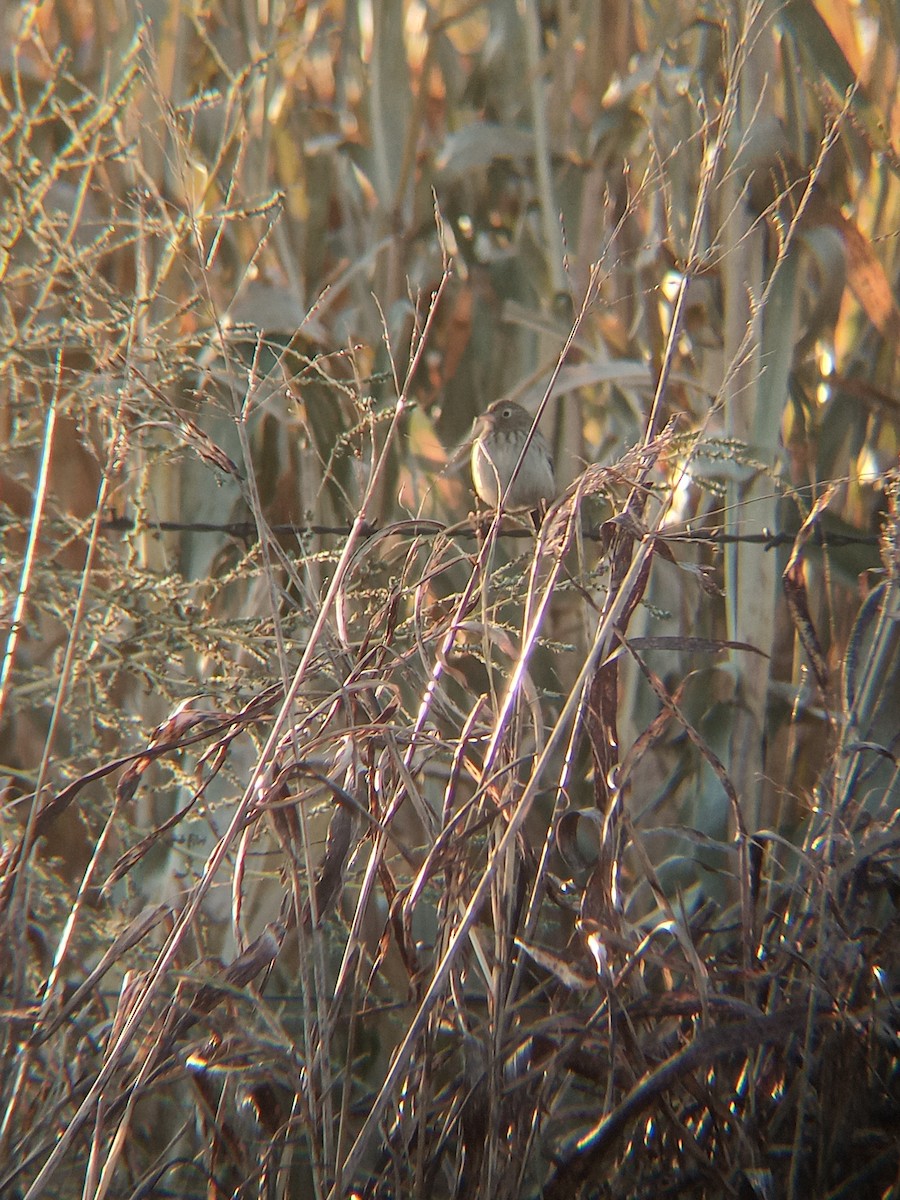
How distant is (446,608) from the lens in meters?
1.13

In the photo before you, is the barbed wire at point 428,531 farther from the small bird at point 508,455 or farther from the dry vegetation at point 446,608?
the small bird at point 508,455

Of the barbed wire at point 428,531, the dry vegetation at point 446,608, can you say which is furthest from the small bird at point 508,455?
the barbed wire at point 428,531

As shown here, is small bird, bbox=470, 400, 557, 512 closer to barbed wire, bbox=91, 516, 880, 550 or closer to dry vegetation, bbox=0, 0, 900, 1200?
dry vegetation, bbox=0, 0, 900, 1200

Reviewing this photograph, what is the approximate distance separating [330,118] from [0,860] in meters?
2.21

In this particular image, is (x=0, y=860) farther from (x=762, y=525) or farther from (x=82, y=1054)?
(x=762, y=525)

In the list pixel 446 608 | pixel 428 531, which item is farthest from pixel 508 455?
pixel 446 608

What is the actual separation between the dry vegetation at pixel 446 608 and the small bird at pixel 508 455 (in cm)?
6

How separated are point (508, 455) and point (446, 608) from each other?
1.31 meters

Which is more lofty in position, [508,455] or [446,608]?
[508,455]

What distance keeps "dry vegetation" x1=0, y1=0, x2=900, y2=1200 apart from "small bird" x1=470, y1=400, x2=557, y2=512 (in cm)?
6

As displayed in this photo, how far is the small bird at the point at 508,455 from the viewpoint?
2287mm

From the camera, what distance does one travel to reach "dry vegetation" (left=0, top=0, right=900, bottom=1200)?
78 cm

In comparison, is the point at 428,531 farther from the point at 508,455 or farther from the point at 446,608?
the point at 508,455

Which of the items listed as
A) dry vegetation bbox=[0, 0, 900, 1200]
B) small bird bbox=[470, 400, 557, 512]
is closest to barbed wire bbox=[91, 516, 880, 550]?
dry vegetation bbox=[0, 0, 900, 1200]
